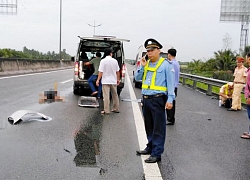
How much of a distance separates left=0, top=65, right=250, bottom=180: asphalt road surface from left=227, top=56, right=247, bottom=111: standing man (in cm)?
148

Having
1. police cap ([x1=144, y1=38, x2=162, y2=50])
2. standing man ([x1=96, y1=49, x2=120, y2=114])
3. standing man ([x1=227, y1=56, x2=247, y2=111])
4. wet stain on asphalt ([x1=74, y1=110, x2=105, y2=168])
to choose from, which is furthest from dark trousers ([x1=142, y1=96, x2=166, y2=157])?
standing man ([x1=227, y1=56, x2=247, y2=111])

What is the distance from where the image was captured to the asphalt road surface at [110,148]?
4.25 m

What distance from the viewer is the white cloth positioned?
28.1 feet

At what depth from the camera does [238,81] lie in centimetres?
988

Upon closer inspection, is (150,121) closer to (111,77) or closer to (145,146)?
(145,146)

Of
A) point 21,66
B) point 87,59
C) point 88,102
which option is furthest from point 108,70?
point 21,66

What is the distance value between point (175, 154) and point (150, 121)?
706 mm

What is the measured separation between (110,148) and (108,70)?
11.8 ft

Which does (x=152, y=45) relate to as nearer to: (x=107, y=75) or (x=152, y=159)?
(x=152, y=159)

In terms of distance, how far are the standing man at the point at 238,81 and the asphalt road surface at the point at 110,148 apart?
148 centimetres

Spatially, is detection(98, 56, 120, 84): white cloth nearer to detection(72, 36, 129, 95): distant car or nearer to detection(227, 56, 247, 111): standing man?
detection(72, 36, 129, 95): distant car

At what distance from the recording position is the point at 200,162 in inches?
189

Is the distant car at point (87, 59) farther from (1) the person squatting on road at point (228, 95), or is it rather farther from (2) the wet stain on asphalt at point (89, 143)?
(2) the wet stain on asphalt at point (89, 143)

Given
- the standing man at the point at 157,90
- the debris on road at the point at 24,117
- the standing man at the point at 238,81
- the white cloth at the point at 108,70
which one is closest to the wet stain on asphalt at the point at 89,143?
the standing man at the point at 157,90
